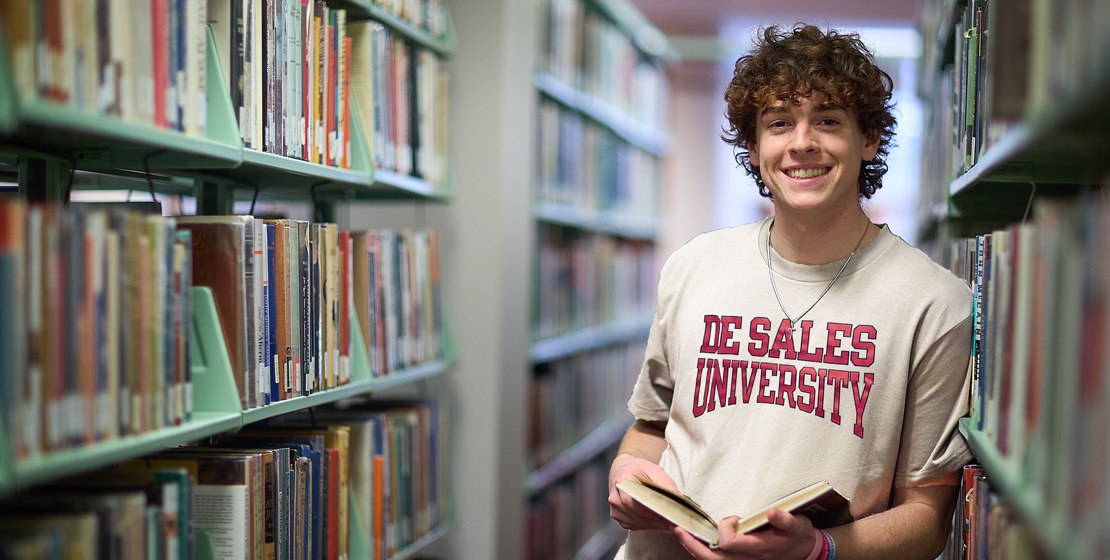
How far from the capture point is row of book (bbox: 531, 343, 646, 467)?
3.02 meters

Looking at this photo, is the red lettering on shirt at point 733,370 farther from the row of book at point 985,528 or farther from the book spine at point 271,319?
the book spine at point 271,319

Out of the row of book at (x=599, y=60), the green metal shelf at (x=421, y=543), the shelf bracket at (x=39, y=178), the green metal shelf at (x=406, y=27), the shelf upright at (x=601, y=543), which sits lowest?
the shelf upright at (x=601, y=543)

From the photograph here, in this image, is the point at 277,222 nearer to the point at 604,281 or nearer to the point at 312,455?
the point at 312,455

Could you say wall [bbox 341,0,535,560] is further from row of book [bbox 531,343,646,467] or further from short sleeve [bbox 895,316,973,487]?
short sleeve [bbox 895,316,973,487]

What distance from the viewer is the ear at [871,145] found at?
148 cm

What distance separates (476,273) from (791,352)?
1275 mm

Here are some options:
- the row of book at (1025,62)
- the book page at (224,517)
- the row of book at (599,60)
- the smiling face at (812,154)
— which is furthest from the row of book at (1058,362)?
the row of book at (599,60)

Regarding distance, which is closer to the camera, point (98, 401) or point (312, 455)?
point (98, 401)

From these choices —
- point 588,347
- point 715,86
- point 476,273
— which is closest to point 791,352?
point 476,273

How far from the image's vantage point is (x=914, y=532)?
52.2 inches

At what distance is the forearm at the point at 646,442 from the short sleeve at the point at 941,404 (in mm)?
451

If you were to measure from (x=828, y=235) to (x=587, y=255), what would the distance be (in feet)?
7.11

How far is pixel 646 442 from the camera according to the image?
1.63 metres

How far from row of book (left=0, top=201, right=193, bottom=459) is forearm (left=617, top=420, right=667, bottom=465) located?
30.0 inches
